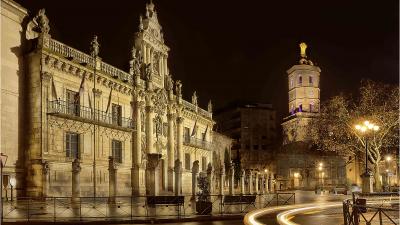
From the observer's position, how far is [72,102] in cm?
3450

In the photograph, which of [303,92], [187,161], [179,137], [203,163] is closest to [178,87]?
[179,137]

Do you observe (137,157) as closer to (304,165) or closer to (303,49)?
(304,165)

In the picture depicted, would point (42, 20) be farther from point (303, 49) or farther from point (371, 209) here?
point (303, 49)

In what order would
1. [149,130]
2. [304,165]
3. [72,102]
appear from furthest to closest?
1. [304,165]
2. [149,130]
3. [72,102]

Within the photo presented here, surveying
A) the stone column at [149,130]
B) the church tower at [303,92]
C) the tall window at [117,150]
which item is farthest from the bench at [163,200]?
the church tower at [303,92]

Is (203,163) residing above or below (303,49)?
below

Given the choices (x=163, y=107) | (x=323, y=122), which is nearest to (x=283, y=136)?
(x=323, y=122)

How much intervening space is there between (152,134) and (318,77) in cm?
5912

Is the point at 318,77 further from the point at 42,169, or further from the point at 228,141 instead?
the point at 42,169

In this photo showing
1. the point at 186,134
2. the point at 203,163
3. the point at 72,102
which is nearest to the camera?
the point at 72,102

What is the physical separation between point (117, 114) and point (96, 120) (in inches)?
173

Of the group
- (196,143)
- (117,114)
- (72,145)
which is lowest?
(72,145)

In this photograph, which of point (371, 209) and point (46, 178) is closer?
point (371, 209)

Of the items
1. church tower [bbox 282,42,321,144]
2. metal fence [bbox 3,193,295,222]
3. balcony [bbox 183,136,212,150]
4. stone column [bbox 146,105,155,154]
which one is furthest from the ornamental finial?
metal fence [bbox 3,193,295,222]
